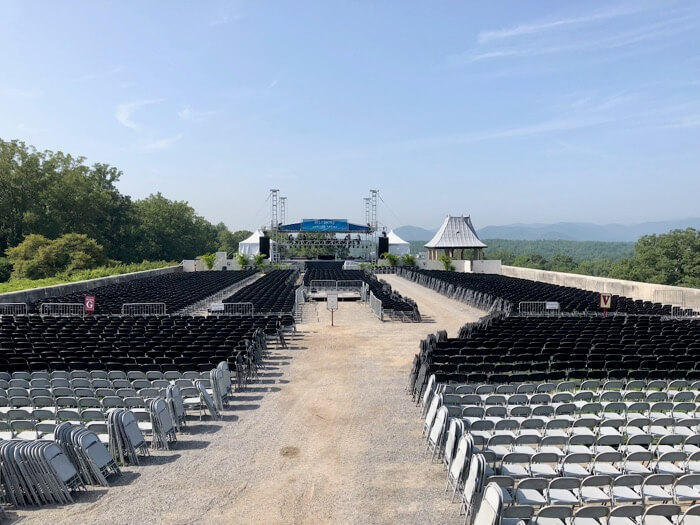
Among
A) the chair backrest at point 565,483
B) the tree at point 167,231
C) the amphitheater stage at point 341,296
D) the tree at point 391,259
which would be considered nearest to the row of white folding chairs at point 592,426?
the chair backrest at point 565,483

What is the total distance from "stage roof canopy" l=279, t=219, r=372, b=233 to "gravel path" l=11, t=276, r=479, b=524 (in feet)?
184

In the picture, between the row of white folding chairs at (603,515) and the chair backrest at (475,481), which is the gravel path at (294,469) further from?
the row of white folding chairs at (603,515)

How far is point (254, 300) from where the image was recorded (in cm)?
2625

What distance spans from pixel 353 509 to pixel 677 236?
228ft

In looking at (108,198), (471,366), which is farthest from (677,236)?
(108,198)

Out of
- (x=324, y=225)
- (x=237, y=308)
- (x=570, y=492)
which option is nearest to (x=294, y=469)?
(x=570, y=492)

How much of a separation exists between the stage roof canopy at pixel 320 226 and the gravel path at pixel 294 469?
5601 centimetres

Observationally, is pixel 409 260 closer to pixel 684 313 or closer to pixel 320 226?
pixel 320 226

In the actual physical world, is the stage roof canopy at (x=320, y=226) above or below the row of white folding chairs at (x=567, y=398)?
above

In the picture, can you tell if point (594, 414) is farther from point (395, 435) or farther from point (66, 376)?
point (66, 376)

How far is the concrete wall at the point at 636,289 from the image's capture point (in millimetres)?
27594

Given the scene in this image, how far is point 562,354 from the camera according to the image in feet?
42.8

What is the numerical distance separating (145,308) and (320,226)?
44940 millimetres

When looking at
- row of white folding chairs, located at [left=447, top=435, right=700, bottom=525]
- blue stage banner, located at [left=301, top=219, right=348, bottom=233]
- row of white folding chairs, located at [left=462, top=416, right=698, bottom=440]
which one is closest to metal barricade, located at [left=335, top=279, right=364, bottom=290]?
row of white folding chairs, located at [left=462, top=416, right=698, bottom=440]
